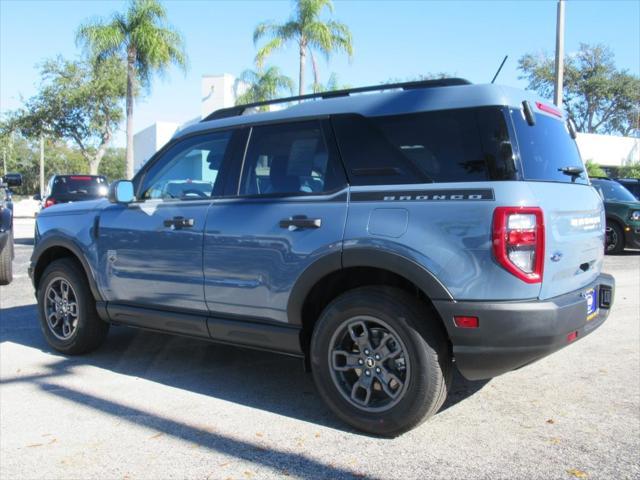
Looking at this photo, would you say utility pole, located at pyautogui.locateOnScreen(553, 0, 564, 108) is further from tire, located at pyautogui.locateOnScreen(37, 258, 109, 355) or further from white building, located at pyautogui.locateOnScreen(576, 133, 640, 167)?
white building, located at pyautogui.locateOnScreen(576, 133, 640, 167)

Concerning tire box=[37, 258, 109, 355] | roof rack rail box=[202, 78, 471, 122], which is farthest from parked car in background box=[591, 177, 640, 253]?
tire box=[37, 258, 109, 355]

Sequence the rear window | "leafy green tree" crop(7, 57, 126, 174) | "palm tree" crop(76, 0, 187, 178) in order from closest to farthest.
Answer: the rear window, "palm tree" crop(76, 0, 187, 178), "leafy green tree" crop(7, 57, 126, 174)

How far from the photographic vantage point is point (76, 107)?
1358 inches

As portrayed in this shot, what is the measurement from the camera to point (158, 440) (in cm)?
371

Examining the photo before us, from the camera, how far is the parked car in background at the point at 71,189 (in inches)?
610

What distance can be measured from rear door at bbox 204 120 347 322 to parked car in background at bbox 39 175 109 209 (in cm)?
1183

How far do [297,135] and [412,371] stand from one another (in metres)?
1.73

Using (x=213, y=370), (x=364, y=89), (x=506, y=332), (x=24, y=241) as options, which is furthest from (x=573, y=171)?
(x=24, y=241)

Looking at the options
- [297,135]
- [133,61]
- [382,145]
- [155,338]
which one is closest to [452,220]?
[382,145]

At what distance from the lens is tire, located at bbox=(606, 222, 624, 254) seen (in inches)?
540

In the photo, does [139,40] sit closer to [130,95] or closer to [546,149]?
[130,95]

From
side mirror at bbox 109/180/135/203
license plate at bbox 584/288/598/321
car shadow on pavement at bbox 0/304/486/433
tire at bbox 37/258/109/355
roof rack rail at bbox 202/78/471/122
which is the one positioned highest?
roof rack rail at bbox 202/78/471/122

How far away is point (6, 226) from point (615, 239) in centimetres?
1182

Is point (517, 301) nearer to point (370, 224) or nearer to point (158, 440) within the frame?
point (370, 224)
